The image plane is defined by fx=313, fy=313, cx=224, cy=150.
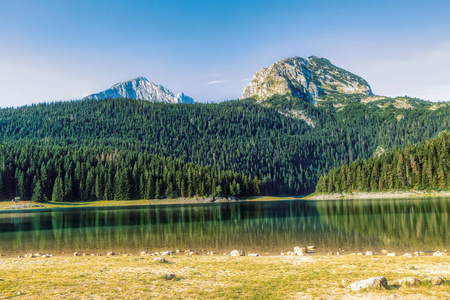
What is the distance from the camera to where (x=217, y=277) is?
799 inches

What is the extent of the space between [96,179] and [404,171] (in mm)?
148975

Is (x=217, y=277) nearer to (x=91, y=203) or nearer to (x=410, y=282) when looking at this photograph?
(x=410, y=282)

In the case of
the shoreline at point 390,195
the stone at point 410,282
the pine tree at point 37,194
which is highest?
the stone at point 410,282

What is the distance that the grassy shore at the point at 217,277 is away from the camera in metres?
15.9

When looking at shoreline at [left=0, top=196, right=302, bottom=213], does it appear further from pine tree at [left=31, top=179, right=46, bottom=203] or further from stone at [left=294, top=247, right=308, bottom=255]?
stone at [left=294, top=247, right=308, bottom=255]

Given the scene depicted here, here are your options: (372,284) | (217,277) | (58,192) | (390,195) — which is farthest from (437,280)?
(58,192)

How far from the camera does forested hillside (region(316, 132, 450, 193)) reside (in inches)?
5010

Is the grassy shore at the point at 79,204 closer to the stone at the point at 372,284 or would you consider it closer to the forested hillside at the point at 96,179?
the forested hillside at the point at 96,179

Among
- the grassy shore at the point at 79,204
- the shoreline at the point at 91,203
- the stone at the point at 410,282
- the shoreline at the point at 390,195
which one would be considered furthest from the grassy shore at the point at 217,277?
the grassy shore at the point at 79,204

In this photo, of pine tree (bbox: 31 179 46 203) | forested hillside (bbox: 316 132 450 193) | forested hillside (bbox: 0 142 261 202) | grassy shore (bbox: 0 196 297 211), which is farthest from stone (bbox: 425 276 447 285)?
pine tree (bbox: 31 179 46 203)

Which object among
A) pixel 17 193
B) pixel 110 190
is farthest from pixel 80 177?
pixel 17 193

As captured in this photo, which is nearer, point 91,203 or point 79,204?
point 79,204

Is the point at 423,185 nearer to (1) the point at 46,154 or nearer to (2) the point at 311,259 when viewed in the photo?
(2) the point at 311,259

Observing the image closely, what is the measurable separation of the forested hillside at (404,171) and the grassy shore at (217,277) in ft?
402
